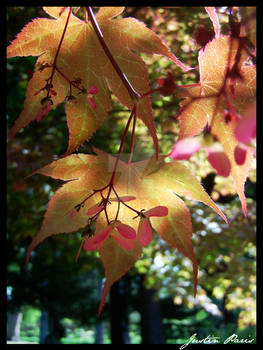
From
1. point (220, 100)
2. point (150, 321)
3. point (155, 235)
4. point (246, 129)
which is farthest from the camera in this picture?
point (150, 321)

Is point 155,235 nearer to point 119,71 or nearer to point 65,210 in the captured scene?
point 65,210

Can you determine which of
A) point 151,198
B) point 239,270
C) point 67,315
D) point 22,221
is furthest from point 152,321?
point 151,198

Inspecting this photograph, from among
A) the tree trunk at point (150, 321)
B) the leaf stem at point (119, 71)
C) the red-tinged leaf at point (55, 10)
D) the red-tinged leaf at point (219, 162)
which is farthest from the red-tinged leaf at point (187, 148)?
the tree trunk at point (150, 321)

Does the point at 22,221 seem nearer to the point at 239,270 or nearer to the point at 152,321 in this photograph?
the point at 239,270

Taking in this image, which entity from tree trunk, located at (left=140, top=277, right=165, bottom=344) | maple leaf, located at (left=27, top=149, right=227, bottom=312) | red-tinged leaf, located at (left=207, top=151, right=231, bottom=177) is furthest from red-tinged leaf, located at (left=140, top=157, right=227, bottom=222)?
tree trunk, located at (left=140, top=277, right=165, bottom=344)

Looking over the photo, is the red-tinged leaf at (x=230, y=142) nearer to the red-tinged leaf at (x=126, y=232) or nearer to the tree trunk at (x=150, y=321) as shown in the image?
the red-tinged leaf at (x=126, y=232)

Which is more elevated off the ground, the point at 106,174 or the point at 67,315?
the point at 106,174

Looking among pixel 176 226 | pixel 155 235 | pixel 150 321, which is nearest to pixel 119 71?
pixel 176 226
